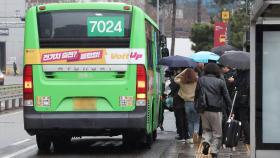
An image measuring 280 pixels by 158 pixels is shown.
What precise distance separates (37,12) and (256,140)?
5082 millimetres

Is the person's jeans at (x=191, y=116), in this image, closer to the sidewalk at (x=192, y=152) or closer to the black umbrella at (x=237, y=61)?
the sidewalk at (x=192, y=152)

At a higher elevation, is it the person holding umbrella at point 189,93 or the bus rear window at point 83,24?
the bus rear window at point 83,24

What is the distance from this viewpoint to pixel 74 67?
44.3 ft

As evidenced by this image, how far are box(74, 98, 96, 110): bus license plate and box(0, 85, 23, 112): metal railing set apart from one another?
15001mm

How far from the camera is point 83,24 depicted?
13.7 m

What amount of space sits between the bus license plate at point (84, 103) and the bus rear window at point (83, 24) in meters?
1.18

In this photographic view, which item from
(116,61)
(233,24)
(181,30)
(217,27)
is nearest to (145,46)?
(116,61)

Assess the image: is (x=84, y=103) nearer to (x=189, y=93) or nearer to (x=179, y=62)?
(x=189, y=93)

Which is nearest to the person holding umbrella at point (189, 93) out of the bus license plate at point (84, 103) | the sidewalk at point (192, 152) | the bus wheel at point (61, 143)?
the sidewalk at point (192, 152)

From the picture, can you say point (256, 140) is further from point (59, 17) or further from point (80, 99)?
point (59, 17)

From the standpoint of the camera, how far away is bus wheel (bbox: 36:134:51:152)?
14.6m

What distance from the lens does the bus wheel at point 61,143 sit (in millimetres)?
15422

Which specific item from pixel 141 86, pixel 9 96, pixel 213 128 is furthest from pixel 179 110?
pixel 9 96

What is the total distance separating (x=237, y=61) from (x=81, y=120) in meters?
3.25
